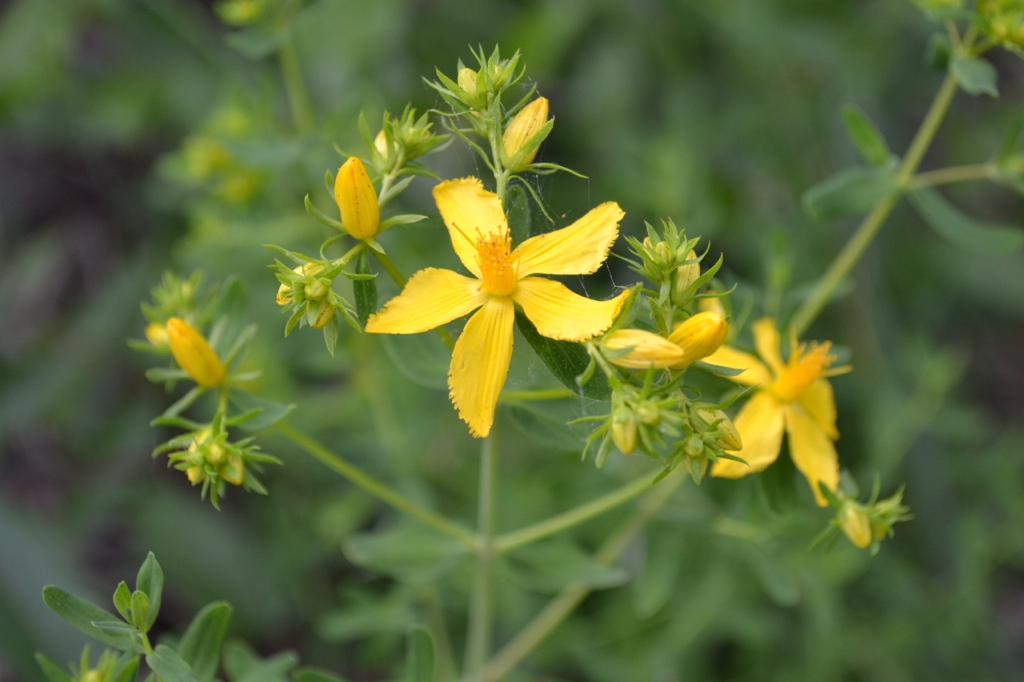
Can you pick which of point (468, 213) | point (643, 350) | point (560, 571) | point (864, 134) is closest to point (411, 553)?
point (560, 571)

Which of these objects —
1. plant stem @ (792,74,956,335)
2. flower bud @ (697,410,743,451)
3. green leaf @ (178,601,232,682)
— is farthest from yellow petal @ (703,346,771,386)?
green leaf @ (178,601,232,682)

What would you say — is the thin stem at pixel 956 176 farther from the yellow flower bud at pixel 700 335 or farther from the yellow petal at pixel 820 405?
the yellow flower bud at pixel 700 335

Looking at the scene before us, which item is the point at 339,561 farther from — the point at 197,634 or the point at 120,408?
the point at 197,634

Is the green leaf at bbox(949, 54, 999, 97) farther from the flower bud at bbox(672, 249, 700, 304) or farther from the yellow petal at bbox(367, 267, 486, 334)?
the yellow petal at bbox(367, 267, 486, 334)

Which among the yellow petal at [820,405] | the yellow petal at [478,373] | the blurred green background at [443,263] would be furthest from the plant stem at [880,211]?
the yellow petal at [478,373]

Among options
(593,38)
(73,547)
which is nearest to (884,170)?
(593,38)

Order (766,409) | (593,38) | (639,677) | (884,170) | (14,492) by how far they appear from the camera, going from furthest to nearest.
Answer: (593,38) < (14,492) < (639,677) < (884,170) < (766,409)

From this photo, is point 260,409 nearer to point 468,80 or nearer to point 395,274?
point 395,274

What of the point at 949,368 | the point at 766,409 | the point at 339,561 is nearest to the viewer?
the point at 766,409
